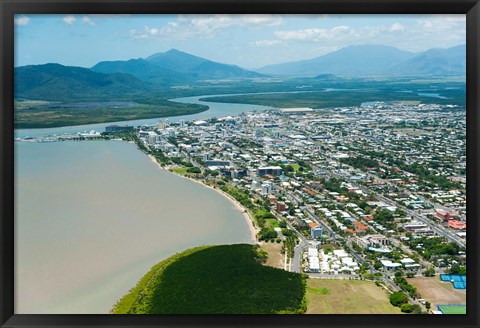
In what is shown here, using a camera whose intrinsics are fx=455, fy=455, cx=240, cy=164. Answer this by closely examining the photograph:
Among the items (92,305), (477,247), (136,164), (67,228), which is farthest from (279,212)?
(477,247)

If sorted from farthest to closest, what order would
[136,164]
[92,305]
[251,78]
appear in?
[251,78], [136,164], [92,305]

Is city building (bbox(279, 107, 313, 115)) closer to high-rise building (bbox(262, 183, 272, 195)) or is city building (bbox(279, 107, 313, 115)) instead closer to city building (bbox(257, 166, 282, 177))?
city building (bbox(257, 166, 282, 177))

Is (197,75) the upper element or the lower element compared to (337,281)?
upper

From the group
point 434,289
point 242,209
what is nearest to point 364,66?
point 242,209

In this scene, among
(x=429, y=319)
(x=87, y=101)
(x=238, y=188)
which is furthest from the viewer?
(x=87, y=101)

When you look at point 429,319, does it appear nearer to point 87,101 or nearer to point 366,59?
point 366,59

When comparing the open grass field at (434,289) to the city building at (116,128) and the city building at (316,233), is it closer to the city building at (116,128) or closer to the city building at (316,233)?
the city building at (316,233)

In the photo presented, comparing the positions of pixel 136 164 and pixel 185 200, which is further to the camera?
pixel 136 164

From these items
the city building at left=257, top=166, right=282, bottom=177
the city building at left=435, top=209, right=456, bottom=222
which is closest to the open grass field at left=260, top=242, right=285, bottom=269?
the city building at left=435, top=209, right=456, bottom=222
